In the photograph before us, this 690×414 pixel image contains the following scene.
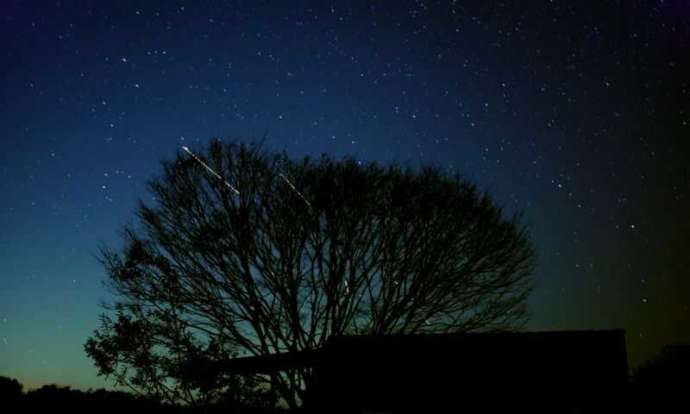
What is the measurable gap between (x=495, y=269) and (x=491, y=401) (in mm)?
6398

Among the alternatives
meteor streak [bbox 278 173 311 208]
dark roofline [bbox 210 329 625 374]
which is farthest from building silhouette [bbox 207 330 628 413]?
meteor streak [bbox 278 173 311 208]

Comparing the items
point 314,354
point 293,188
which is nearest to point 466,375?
point 314,354

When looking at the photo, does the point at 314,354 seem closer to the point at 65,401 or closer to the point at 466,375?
the point at 466,375

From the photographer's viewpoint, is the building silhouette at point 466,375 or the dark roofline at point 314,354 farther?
the dark roofline at point 314,354

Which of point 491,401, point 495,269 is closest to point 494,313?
point 495,269

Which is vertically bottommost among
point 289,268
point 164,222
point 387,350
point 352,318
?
point 387,350

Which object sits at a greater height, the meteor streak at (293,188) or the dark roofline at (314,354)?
the meteor streak at (293,188)

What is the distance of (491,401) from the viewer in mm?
8367

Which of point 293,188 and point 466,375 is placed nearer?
point 466,375

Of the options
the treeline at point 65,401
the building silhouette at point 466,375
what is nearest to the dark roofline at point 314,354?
the building silhouette at point 466,375

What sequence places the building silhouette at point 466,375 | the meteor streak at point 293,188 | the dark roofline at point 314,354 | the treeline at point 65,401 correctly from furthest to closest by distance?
the meteor streak at point 293,188
the dark roofline at point 314,354
the building silhouette at point 466,375
the treeline at point 65,401

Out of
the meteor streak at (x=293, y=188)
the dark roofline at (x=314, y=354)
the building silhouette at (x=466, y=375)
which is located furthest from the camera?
the meteor streak at (x=293, y=188)

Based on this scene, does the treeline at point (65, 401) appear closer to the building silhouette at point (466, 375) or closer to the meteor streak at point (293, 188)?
the building silhouette at point (466, 375)

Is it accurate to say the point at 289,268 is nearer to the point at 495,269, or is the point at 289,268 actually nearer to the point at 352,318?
the point at 352,318
